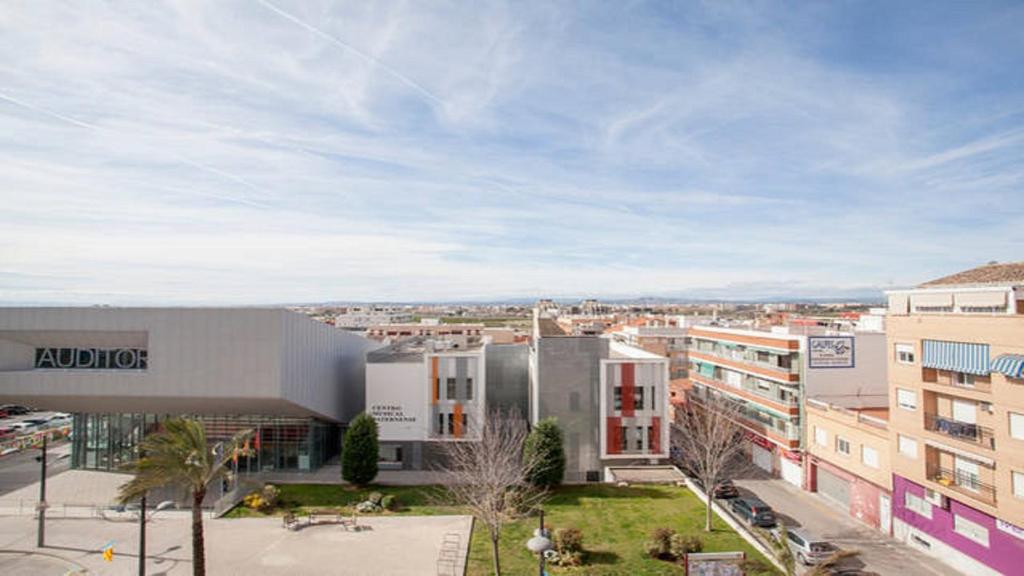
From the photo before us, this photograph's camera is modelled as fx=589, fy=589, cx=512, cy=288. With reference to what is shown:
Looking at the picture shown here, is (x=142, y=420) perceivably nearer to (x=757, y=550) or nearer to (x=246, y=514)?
(x=246, y=514)

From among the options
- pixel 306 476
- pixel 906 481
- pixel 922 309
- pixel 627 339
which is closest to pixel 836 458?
pixel 906 481

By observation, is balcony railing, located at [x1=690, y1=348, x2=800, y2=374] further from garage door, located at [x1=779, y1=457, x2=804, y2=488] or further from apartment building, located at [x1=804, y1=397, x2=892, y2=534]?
garage door, located at [x1=779, y1=457, x2=804, y2=488]

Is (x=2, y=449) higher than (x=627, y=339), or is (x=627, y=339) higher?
(x=627, y=339)

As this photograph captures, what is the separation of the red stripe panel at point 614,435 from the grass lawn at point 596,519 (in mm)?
2895

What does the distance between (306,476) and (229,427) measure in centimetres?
695

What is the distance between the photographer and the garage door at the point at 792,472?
133 ft

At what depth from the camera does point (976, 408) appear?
2609cm

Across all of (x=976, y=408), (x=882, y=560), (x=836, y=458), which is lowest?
(x=882, y=560)

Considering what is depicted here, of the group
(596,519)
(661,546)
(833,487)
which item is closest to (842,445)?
(833,487)

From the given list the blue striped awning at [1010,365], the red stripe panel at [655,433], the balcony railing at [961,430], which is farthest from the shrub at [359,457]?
the blue striped awning at [1010,365]

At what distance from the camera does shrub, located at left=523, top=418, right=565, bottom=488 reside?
3597cm

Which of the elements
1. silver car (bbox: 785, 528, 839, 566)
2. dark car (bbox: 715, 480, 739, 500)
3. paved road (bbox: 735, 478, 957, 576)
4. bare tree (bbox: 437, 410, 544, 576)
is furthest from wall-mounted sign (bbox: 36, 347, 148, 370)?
paved road (bbox: 735, 478, 957, 576)

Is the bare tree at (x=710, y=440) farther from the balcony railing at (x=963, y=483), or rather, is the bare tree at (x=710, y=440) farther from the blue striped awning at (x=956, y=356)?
the blue striped awning at (x=956, y=356)

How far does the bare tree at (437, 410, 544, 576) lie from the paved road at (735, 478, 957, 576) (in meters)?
15.2
